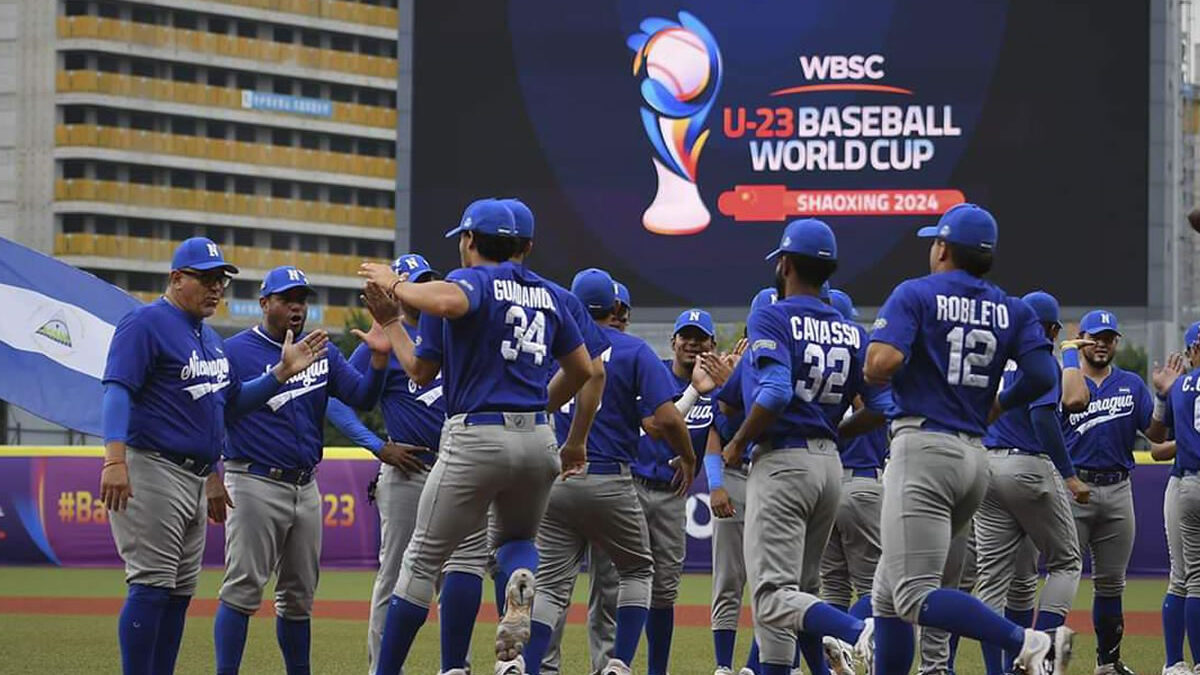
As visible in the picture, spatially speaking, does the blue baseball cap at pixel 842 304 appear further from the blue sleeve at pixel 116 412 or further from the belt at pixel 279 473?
the blue sleeve at pixel 116 412

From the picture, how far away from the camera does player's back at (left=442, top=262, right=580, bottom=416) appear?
9.38 meters

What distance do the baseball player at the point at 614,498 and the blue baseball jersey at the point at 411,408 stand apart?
2.76 ft

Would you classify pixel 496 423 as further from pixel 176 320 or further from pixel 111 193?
pixel 111 193

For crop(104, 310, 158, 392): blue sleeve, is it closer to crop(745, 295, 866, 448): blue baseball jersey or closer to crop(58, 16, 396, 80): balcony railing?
crop(745, 295, 866, 448): blue baseball jersey

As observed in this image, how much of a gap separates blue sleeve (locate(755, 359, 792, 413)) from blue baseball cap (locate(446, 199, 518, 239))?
4.39 ft

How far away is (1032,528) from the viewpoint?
11.5 m

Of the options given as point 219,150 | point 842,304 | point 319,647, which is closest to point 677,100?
point 319,647

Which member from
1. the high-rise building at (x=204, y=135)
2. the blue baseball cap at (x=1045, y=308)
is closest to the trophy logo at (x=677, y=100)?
the blue baseball cap at (x=1045, y=308)

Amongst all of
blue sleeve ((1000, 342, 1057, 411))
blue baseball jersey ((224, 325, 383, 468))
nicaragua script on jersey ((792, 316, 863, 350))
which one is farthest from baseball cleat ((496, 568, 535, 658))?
blue sleeve ((1000, 342, 1057, 411))

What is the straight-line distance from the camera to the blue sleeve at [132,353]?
970cm

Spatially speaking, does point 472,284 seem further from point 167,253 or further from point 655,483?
point 167,253

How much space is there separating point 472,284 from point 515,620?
153cm

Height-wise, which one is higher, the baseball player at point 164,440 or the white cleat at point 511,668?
the baseball player at point 164,440

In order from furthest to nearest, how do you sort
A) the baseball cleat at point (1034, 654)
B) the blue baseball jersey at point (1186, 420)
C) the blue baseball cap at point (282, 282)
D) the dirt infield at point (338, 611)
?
the dirt infield at point (338, 611)
the blue baseball jersey at point (1186, 420)
the blue baseball cap at point (282, 282)
the baseball cleat at point (1034, 654)
